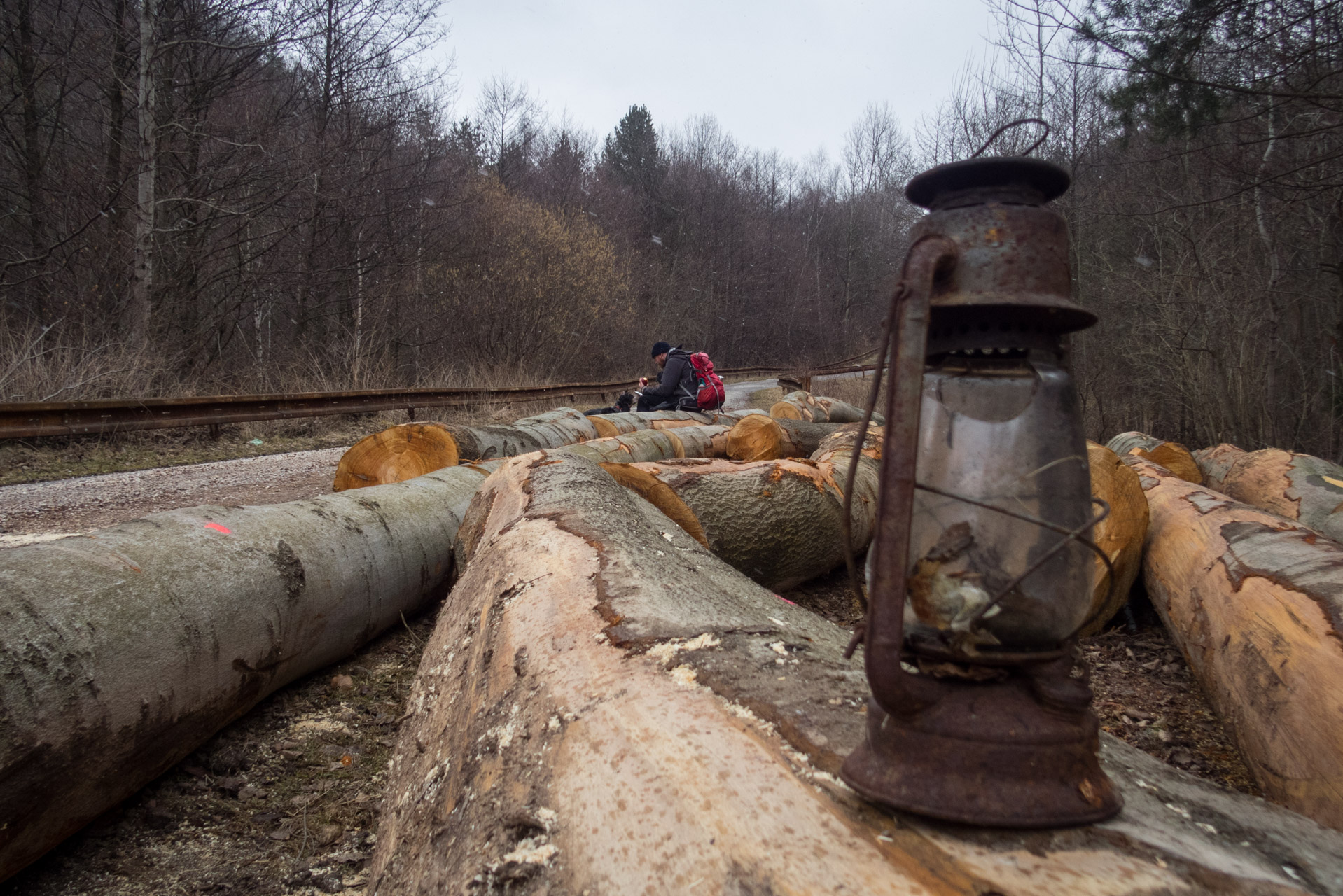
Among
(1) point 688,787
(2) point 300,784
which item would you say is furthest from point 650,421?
(1) point 688,787

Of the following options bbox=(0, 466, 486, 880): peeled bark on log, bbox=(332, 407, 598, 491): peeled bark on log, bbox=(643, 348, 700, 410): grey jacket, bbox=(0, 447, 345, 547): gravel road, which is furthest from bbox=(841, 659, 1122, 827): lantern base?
bbox=(643, 348, 700, 410): grey jacket

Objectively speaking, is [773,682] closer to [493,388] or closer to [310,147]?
[493,388]

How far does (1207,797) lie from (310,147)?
593 inches

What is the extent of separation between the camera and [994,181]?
41.2 inches

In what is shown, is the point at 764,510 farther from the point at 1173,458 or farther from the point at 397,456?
the point at 1173,458

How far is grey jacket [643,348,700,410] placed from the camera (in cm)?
921

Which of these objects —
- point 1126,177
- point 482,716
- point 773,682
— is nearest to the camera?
point 773,682

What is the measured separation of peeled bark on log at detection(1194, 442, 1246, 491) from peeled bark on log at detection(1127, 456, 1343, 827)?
2334mm

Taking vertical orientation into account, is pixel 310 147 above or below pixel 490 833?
above

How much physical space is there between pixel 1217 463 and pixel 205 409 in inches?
376

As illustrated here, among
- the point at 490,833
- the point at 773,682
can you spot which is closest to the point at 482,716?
the point at 490,833

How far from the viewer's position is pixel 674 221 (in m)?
39.1

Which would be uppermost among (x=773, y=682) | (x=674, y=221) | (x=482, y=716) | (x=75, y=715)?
(x=674, y=221)

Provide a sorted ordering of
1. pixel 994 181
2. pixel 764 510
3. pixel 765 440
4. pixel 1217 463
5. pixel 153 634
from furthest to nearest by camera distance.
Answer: pixel 765 440 → pixel 1217 463 → pixel 764 510 → pixel 153 634 → pixel 994 181
